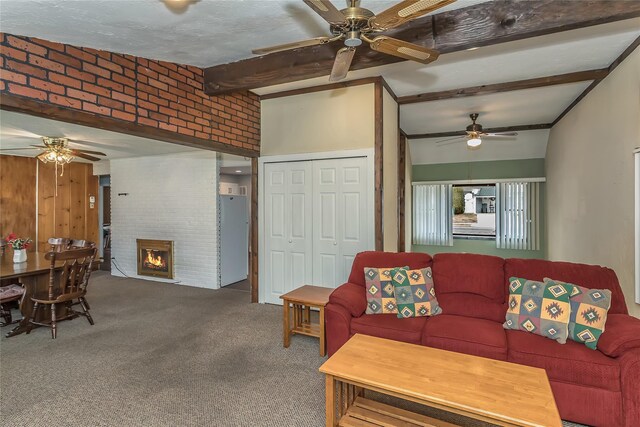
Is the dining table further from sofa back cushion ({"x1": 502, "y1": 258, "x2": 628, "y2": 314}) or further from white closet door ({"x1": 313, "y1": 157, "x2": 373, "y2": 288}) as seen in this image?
sofa back cushion ({"x1": 502, "y1": 258, "x2": 628, "y2": 314})

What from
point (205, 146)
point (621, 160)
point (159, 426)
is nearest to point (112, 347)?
point (159, 426)

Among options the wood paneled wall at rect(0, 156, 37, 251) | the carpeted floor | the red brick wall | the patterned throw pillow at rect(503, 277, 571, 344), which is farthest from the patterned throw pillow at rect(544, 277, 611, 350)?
the wood paneled wall at rect(0, 156, 37, 251)

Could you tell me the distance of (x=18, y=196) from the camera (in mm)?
Result: 6258

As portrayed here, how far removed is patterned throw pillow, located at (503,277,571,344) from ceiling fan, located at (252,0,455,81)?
187cm

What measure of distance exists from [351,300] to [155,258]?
489cm

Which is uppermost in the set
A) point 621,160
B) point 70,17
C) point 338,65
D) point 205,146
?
point 70,17

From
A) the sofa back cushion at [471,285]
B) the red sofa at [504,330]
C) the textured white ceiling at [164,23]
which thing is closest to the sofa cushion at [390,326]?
the red sofa at [504,330]

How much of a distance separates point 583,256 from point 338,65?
4.21 m

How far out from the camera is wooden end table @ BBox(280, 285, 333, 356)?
2.98 m

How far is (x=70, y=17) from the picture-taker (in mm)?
2100

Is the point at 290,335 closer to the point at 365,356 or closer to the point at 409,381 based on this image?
the point at 365,356

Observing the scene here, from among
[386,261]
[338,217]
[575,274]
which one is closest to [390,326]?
[386,261]

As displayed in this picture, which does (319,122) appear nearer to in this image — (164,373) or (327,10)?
(327,10)

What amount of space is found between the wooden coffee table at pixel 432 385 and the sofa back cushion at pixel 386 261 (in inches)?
39.7
